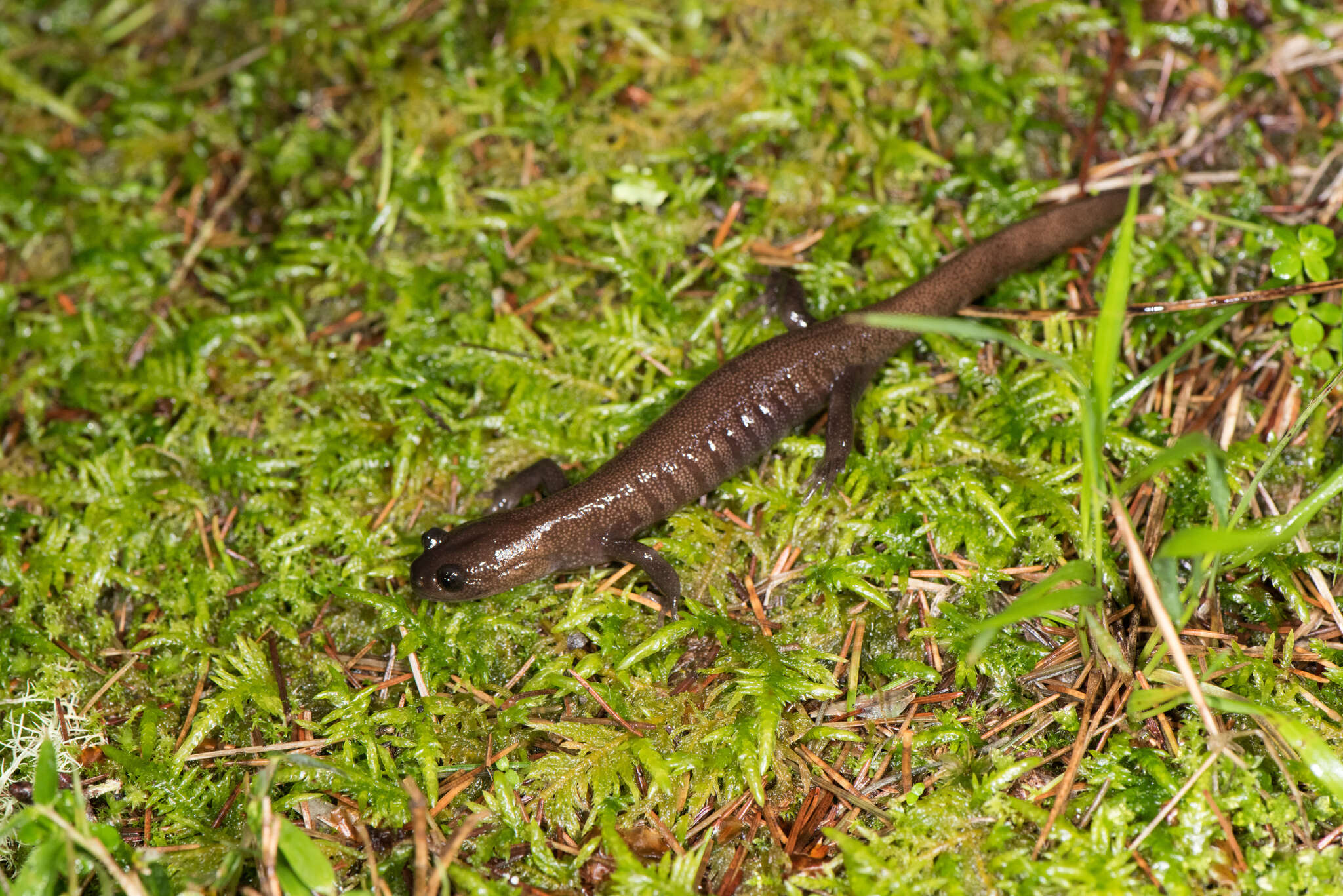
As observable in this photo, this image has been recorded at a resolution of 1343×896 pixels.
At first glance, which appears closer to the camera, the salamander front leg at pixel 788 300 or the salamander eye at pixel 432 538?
the salamander eye at pixel 432 538

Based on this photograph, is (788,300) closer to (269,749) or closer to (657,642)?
(657,642)

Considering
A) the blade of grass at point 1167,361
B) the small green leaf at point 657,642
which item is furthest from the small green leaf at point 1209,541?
the small green leaf at point 657,642

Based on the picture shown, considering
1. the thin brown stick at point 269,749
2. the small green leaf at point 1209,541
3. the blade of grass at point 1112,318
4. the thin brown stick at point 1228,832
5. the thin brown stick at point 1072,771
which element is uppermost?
the blade of grass at point 1112,318

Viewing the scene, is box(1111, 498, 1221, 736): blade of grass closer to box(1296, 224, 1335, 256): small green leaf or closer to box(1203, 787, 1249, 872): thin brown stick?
box(1203, 787, 1249, 872): thin brown stick

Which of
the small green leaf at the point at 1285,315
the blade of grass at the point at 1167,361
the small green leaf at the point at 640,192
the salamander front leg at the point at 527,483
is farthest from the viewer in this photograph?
the small green leaf at the point at 640,192

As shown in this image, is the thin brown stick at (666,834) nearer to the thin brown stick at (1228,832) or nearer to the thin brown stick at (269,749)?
the thin brown stick at (269,749)

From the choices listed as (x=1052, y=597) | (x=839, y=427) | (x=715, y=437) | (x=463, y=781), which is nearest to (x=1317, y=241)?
(x=839, y=427)
